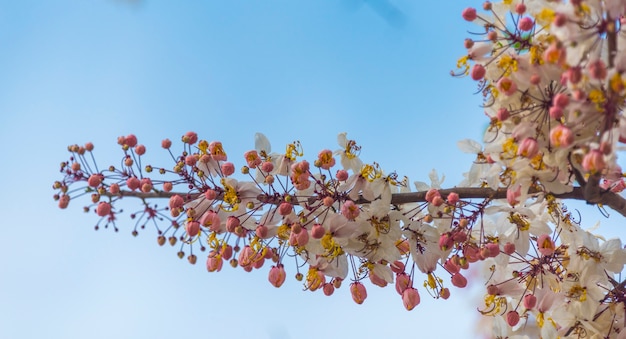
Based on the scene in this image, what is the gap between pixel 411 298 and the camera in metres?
1.38

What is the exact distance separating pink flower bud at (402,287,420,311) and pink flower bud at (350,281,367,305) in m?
0.08

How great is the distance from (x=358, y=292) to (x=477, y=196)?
320 mm

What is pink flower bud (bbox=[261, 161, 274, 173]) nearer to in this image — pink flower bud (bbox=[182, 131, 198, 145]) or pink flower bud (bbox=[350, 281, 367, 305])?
pink flower bud (bbox=[182, 131, 198, 145])

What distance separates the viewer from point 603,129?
42.0 inches

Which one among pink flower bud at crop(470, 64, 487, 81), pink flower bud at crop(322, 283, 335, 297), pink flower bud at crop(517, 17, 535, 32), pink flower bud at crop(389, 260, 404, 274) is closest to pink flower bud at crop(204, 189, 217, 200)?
pink flower bud at crop(322, 283, 335, 297)

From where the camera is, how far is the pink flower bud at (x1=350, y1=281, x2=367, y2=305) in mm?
1404

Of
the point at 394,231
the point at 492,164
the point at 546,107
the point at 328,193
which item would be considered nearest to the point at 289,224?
the point at 328,193

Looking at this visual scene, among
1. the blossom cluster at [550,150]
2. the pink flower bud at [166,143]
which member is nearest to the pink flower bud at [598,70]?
the blossom cluster at [550,150]

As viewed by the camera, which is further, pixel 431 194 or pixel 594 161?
pixel 431 194

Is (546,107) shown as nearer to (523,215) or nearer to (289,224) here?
(523,215)

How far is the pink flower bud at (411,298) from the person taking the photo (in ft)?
4.52

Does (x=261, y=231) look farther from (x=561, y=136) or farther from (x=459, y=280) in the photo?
(x=561, y=136)

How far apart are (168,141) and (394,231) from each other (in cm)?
47

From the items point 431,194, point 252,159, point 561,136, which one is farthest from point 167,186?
point 561,136
